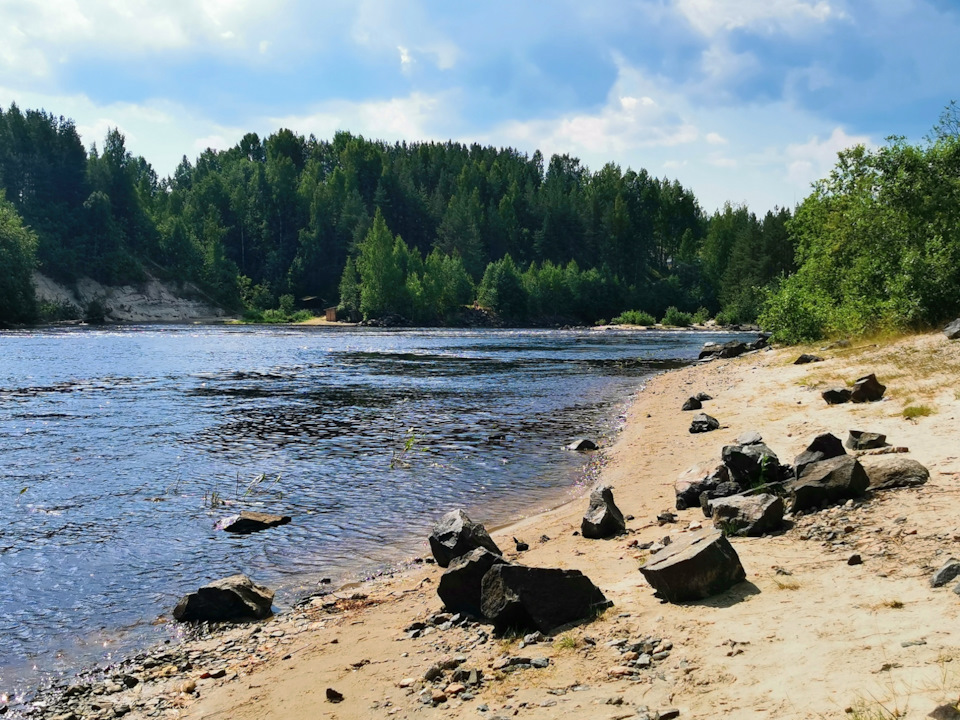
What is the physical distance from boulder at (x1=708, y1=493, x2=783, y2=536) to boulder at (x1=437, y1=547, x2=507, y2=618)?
3.94 metres

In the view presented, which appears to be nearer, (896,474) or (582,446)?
(896,474)

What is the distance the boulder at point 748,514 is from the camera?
10547mm

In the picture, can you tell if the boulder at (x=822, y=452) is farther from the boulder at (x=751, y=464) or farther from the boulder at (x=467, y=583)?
the boulder at (x=467, y=583)

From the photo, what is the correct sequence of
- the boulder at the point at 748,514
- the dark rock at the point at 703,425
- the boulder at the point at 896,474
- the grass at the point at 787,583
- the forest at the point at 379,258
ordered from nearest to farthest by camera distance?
the grass at the point at 787,583 → the boulder at the point at 748,514 → the boulder at the point at 896,474 → the dark rock at the point at 703,425 → the forest at the point at 379,258

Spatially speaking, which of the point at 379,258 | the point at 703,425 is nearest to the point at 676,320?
Result: the point at 379,258

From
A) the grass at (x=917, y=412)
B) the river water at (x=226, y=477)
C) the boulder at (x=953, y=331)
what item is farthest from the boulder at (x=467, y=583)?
the boulder at (x=953, y=331)

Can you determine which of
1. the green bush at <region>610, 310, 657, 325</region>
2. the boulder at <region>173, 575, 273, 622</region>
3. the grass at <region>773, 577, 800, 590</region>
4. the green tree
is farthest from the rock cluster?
the green bush at <region>610, 310, 657, 325</region>

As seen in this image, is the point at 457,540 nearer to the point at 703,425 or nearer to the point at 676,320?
the point at 703,425

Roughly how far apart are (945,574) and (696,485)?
6.24 m

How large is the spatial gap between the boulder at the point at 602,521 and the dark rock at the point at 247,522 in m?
6.60

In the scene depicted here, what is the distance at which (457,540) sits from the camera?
11758 millimetres

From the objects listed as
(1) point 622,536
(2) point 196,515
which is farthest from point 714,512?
(2) point 196,515

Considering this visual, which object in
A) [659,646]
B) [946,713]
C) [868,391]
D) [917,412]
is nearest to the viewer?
[946,713]

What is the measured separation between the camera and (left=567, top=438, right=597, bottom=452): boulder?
74.2ft
